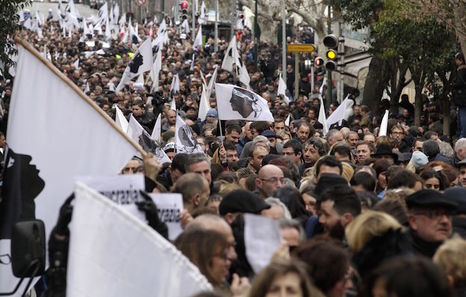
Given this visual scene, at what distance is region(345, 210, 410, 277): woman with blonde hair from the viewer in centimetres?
697

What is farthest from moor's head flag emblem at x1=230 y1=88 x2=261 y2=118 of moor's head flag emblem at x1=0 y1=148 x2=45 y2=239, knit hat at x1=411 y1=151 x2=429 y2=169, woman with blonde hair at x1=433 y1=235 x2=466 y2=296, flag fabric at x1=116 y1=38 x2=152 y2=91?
woman with blonde hair at x1=433 y1=235 x2=466 y2=296

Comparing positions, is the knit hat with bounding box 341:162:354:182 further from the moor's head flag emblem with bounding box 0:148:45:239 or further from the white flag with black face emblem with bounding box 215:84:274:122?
the white flag with black face emblem with bounding box 215:84:274:122

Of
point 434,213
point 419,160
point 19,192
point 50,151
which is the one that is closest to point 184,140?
point 419,160

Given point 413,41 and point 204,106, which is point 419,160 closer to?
point 204,106

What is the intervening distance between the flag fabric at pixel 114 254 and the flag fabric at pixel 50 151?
6.38ft

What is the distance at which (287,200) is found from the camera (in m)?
9.26

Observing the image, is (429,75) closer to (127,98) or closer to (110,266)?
(127,98)

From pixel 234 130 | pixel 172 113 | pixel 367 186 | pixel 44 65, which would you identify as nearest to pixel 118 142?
pixel 44 65

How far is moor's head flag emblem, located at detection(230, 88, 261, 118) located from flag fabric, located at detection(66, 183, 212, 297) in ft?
38.6

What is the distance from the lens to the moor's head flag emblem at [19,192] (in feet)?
26.8

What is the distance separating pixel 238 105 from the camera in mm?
17984

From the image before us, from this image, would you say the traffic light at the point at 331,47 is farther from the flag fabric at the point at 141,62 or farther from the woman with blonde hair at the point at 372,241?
the woman with blonde hair at the point at 372,241

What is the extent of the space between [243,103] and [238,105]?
0.08 metres

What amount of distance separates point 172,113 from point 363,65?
21112 mm
